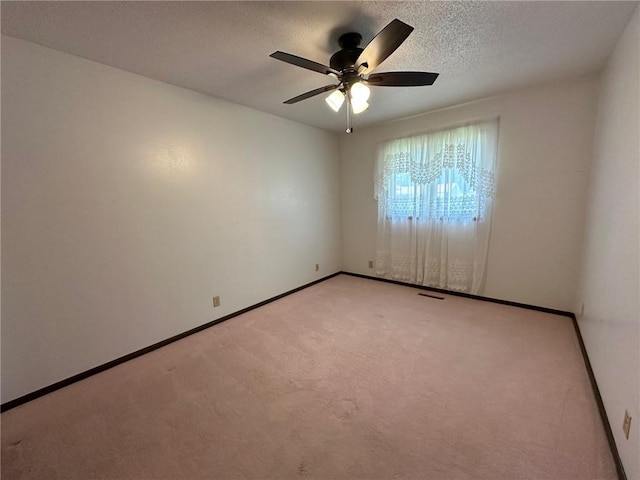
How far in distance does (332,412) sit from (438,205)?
2.74m

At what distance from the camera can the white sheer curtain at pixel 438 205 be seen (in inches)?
120

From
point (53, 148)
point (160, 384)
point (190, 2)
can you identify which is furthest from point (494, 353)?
point (53, 148)

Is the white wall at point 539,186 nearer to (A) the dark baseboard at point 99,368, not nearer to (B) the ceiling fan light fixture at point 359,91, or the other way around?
(B) the ceiling fan light fixture at point 359,91

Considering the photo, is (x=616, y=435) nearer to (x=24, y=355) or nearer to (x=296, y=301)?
(x=296, y=301)

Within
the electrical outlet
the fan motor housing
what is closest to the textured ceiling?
the fan motor housing

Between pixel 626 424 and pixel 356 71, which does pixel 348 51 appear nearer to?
pixel 356 71

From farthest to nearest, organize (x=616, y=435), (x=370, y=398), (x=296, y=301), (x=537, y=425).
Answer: (x=296, y=301) < (x=370, y=398) < (x=537, y=425) < (x=616, y=435)

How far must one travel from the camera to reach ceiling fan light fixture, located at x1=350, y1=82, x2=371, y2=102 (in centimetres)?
176

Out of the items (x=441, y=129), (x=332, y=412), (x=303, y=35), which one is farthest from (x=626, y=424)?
(x=441, y=129)

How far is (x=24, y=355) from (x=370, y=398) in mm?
2343

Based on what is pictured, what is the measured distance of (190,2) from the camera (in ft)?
4.60

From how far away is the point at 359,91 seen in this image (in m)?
1.76

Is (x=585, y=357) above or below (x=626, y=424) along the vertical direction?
below

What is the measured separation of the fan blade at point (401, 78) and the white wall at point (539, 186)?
0.96m
